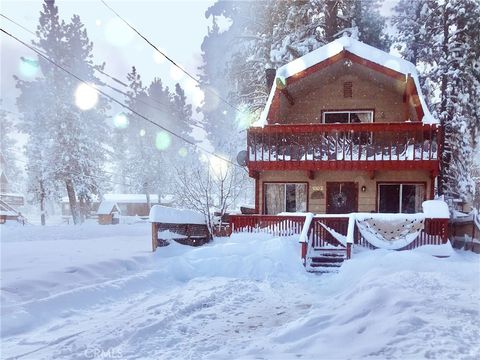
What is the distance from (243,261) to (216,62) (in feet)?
62.7

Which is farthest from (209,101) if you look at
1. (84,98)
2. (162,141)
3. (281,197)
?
(281,197)

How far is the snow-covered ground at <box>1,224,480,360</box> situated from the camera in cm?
444

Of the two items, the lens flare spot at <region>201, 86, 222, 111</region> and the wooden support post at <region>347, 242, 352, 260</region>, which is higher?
the lens flare spot at <region>201, 86, 222, 111</region>

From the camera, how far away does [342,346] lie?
4297mm

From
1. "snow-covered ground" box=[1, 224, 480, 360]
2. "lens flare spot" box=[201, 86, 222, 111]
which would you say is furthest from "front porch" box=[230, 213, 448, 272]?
"lens flare spot" box=[201, 86, 222, 111]

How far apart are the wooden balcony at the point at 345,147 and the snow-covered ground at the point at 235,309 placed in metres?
4.88

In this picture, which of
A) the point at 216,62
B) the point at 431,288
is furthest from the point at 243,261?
the point at 216,62

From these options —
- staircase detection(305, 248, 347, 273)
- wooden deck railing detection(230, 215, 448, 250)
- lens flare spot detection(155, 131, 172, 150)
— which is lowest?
staircase detection(305, 248, 347, 273)

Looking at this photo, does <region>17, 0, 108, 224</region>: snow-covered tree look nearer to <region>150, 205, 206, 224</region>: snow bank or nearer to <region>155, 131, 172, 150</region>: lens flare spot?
<region>155, 131, 172, 150</region>: lens flare spot

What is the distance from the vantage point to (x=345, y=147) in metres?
14.4

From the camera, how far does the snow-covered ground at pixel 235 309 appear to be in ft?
14.6

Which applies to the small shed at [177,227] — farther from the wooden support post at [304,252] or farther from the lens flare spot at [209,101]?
the lens flare spot at [209,101]

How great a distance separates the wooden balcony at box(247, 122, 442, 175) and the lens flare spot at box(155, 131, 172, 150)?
36597 mm

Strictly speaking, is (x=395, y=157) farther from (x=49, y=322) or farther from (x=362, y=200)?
(x=49, y=322)
